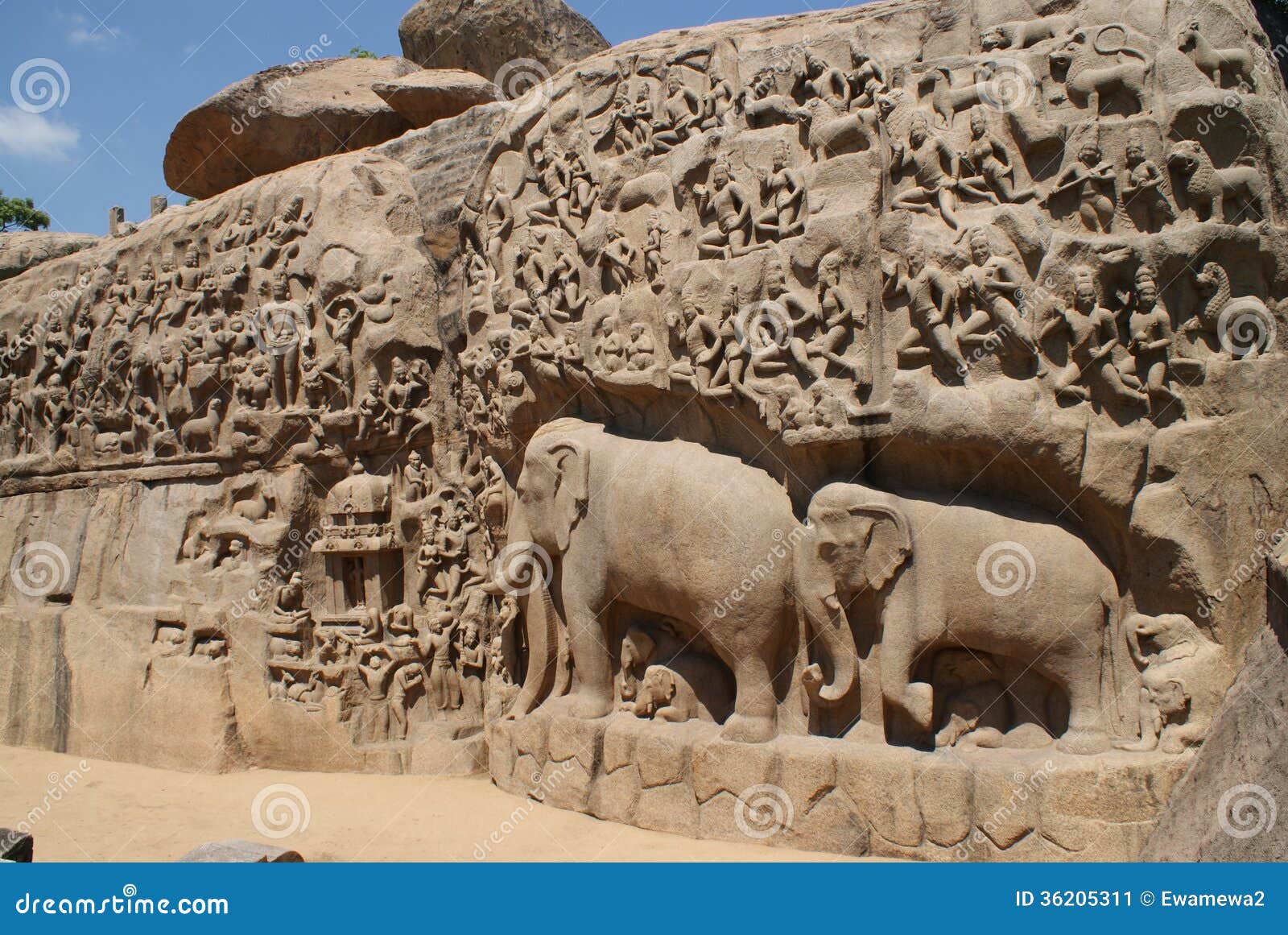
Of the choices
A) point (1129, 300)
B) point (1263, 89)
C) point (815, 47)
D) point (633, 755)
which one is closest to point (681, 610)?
point (633, 755)

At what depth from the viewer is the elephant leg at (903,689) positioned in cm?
567

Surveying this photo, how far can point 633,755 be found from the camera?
21.2 ft

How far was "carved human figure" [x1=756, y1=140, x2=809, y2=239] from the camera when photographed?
244 inches

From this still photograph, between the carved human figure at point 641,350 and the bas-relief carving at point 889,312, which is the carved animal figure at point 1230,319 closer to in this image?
the bas-relief carving at point 889,312

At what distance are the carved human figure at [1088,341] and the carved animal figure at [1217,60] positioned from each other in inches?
50.7

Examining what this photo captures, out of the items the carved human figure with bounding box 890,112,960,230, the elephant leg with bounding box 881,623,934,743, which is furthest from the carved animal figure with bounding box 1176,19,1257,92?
the elephant leg with bounding box 881,623,934,743

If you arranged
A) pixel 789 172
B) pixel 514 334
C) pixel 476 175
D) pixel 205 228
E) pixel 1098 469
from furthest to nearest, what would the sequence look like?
pixel 205 228 → pixel 476 175 → pixel 514 334 → pixel 789 172 → pixel 1098 469

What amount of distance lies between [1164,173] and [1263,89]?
2.55ft

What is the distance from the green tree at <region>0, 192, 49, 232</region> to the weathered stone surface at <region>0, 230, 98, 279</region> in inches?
381

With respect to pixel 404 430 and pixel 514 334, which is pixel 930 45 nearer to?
pixel 514 334
